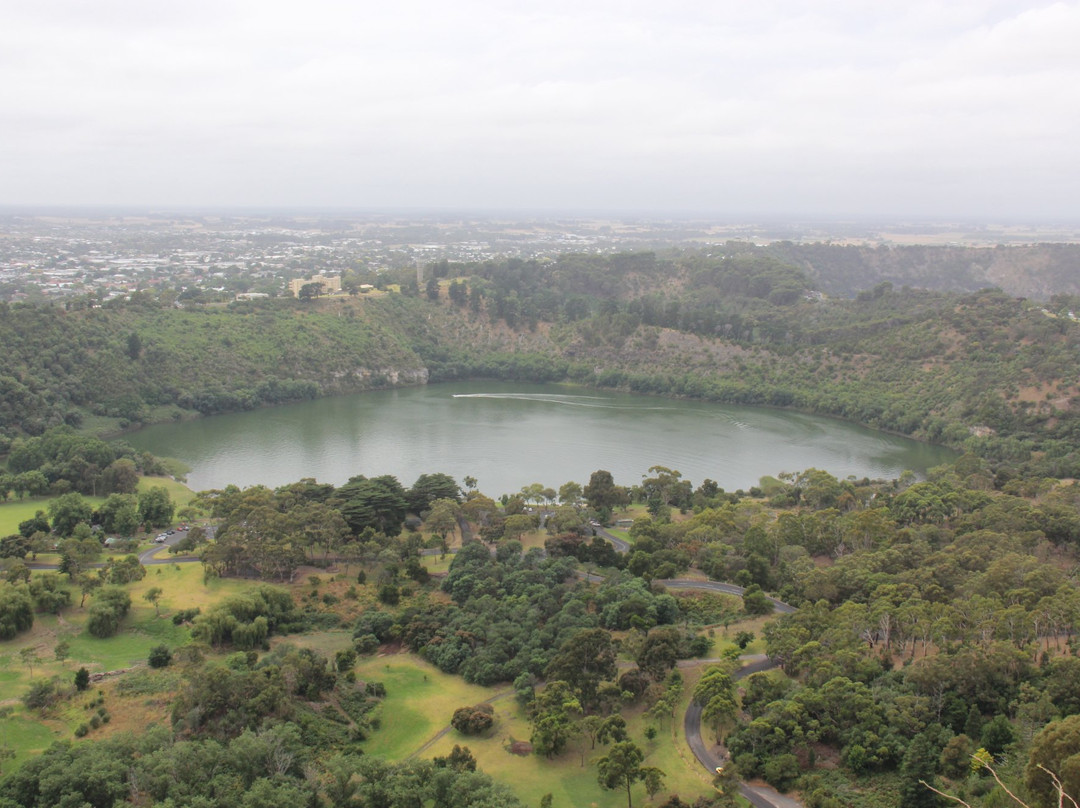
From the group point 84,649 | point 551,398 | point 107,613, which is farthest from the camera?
point 551,398

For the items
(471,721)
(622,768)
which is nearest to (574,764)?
(622,768)

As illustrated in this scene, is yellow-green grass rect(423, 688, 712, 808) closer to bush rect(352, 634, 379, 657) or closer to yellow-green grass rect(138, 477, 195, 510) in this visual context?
bush rect(352, 634, 379, 657)

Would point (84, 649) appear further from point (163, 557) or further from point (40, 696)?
point (163, 557)

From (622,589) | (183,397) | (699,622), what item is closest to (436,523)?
(622,589)

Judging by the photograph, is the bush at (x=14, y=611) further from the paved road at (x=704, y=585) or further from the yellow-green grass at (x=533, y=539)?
the paved road at (x=704, y=585)

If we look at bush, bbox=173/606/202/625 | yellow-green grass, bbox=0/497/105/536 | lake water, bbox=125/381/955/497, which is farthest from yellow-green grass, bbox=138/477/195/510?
bush, bbox=173/606/202/625

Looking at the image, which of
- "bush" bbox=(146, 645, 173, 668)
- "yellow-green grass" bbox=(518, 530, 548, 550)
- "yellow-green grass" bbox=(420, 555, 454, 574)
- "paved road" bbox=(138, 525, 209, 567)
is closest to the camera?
"bush" bbox=(146, 645, 173, 668)
